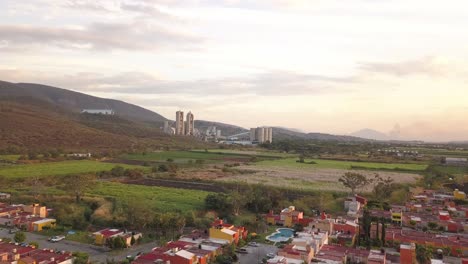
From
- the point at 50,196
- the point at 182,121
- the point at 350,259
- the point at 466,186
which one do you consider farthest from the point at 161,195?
the point at 182,121

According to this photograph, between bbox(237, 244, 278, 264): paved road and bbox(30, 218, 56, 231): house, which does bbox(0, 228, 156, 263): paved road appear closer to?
bbox(30, 218, 56, 231): house

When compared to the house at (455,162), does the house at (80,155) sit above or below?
below

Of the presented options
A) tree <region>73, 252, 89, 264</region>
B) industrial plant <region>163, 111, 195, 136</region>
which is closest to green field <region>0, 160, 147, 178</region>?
tree <region>73, 252, 89, 264</region>

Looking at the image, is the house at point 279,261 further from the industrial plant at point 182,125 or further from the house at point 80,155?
the industrial plant at point 182,125

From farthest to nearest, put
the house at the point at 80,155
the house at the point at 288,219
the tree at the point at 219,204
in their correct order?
the house at the point at 80,155 < the tree at the point at 219,204 < the house at the point at 288,219

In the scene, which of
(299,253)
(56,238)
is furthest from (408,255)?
(56,238)

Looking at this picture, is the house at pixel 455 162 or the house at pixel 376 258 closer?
the house at pixel 376 258

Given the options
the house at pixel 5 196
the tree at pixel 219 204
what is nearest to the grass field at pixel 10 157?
the house at pixel 5 196
